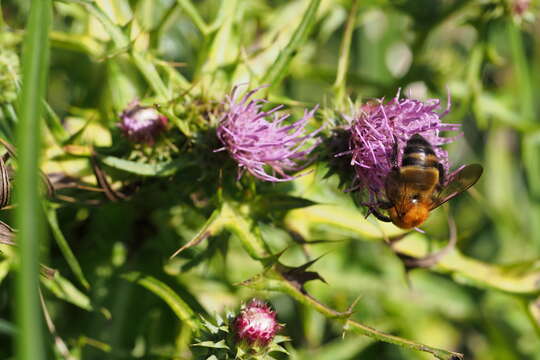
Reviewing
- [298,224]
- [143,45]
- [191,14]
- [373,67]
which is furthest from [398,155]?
[373,67]

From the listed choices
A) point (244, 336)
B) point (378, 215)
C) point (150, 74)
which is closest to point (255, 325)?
point (244, 336)

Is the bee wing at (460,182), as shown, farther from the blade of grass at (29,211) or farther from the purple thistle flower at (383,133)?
the blade of grass at (29,211)

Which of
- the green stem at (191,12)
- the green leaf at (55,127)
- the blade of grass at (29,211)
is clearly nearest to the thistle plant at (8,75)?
the green leaf at (55,127)

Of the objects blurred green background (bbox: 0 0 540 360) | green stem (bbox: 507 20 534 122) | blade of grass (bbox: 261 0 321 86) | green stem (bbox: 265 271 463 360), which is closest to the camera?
green stem (bbox: 265 271 463 360)

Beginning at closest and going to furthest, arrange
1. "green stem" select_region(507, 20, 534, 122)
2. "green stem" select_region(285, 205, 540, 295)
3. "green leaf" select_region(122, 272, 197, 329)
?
1. "green leaf" select_region(122, 272, 197, 329)
2. "green stem" select_region(285, 205, 540, 295)
3. "green stem" select_region(507, 20, 534, 122)

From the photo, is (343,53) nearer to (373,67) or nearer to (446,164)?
(446,164)

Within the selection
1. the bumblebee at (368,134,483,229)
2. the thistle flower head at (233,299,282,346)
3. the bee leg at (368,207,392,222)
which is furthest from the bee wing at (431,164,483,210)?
the thistle flower head at (233,299,282,346)

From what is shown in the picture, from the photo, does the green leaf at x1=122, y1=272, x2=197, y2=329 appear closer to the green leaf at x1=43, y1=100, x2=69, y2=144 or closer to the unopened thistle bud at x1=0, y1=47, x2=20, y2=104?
the green leaf at x1=43, y1=100, x2=69, y2=144
